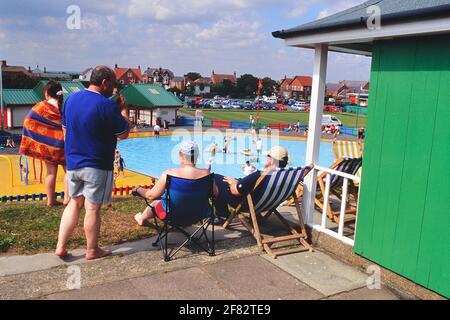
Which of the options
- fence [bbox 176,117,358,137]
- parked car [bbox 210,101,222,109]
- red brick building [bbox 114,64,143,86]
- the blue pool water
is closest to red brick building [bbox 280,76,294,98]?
red brick building [bbox 114,64,143,86]

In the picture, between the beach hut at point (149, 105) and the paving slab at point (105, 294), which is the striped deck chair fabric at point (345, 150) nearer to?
the paving slab at point (105, 294)

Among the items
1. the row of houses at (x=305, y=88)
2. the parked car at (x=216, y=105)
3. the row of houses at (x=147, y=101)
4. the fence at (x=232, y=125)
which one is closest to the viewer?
the row of houses at (x=147, y=101)

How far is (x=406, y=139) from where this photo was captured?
12.4ft

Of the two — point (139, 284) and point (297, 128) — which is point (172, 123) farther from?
point (139, 284)

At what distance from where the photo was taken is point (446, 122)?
3.45 m

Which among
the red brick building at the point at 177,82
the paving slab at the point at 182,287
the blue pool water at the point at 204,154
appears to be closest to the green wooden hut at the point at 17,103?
the blue pool water at the point at 204,154

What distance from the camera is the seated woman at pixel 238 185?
4.75 m

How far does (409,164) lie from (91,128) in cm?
291

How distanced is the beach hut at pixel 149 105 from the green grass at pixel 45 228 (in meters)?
32.2

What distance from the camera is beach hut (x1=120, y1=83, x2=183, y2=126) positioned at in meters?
38.0

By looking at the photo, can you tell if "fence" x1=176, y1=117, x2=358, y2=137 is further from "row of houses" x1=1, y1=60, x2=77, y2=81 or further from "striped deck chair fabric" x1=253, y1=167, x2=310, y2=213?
"striped deck chair fabric" x1=253, y1=167, x2=310, y2=213

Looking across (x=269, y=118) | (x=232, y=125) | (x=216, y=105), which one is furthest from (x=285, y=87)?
(x=232, y=125)

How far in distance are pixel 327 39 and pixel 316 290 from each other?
2575 millimetres

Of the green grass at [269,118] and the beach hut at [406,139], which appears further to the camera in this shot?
the green grass at [269,118]
